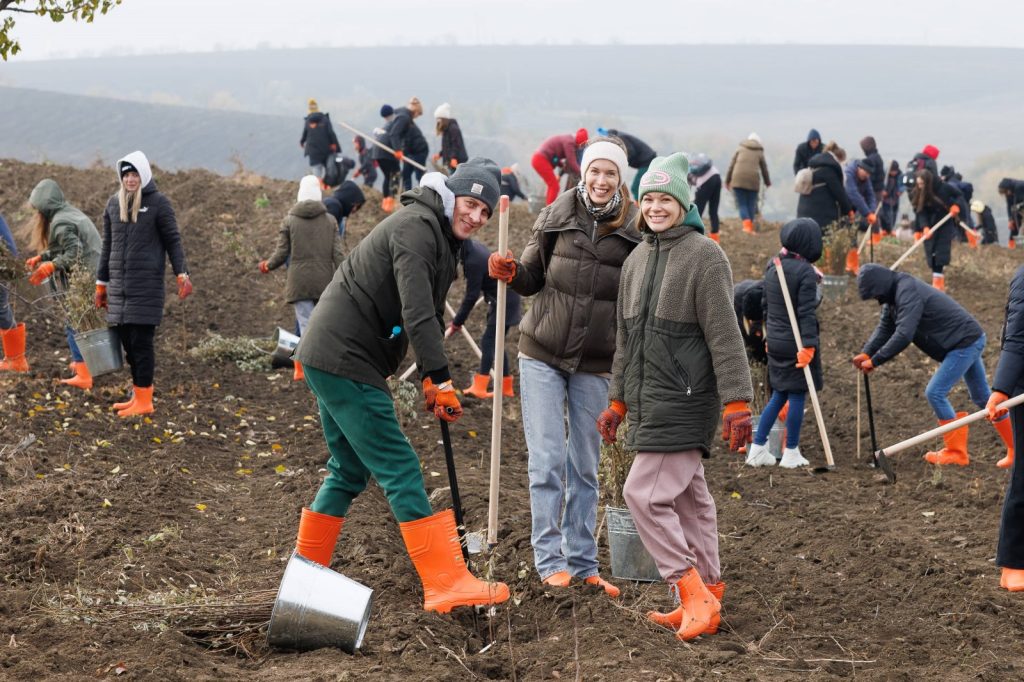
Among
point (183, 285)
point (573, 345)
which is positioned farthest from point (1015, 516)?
point (183, 285)

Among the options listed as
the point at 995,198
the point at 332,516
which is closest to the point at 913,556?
the point at 332,516

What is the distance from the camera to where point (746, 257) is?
14797 millimetres

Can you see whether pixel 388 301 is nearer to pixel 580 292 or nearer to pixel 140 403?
pixel 580 292

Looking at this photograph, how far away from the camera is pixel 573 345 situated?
488cm

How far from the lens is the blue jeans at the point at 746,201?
16.4 m

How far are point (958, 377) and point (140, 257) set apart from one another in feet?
18.2

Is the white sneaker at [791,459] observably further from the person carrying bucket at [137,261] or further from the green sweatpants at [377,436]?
the person carrying bucket at [137,261]

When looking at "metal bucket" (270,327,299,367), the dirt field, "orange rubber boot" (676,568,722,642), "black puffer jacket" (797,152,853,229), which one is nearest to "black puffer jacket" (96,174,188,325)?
the dirt field

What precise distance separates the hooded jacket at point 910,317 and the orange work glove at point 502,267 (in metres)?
3.50

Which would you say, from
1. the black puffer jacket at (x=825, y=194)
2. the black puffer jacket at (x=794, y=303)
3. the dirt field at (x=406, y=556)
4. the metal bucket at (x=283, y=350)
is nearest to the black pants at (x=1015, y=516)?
the dirt field at (x=406, y=556)

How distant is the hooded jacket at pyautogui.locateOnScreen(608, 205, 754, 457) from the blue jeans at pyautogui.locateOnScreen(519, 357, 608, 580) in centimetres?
39

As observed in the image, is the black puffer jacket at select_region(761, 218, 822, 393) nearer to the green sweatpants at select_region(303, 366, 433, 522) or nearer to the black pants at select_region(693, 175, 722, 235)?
the green sweatpants at select_region(303, 366, 433, 522)

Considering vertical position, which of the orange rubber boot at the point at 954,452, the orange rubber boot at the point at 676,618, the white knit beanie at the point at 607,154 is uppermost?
the white knit beanie at the point at 607,154

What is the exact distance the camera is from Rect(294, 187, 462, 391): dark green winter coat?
177 inches
